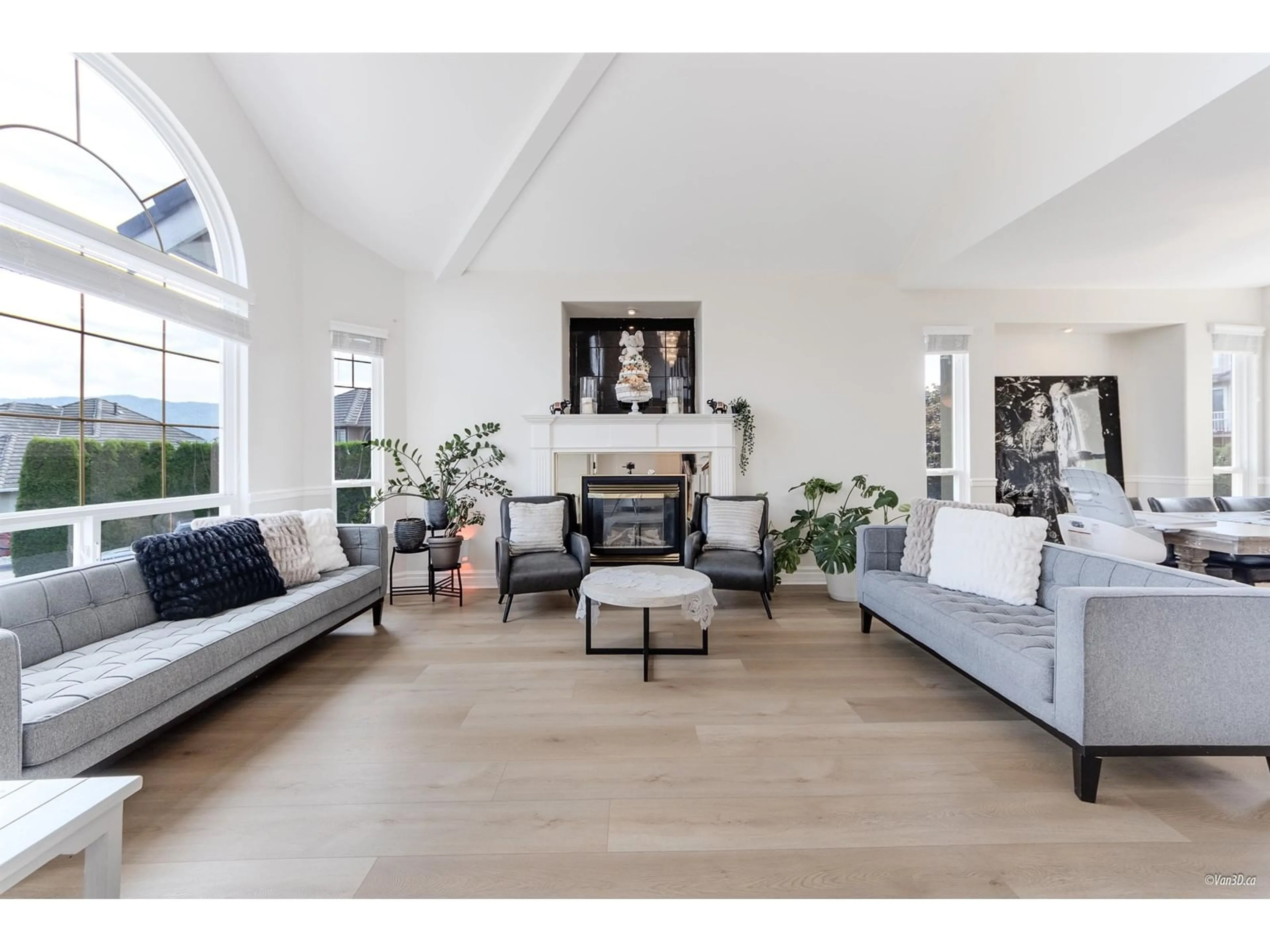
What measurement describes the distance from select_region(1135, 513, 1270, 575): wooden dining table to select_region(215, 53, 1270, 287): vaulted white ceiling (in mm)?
2003

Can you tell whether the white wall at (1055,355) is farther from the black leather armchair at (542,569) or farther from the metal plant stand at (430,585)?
the metal plant stand at (430,585)

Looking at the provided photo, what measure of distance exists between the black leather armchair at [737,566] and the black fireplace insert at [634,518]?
829 mm

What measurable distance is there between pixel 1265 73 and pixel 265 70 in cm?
498

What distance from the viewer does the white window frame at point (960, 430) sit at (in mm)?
5051

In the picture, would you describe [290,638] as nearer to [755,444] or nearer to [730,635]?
[730,635]

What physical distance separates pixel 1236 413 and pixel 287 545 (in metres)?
8.32

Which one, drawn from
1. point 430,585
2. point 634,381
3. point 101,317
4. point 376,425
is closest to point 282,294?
point 376,425

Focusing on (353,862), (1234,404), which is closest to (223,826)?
(353,862)

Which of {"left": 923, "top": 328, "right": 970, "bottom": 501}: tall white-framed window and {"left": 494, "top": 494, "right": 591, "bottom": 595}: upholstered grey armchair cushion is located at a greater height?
{"left": 923, "top": 328, "right": 970, "bottom": 501}: tall white-framed window

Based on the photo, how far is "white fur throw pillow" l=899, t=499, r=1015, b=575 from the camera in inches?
127

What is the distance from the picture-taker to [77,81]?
2.72 meters

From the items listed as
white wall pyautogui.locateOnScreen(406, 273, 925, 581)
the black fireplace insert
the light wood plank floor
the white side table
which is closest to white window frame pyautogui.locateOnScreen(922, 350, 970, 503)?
white wall pyautogui.locateOnScreen(406, 273, 925, 581)

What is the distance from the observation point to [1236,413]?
5.32m

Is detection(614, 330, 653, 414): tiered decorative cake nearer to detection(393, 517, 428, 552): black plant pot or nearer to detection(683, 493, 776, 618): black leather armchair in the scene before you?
detection(683, 493, 776, 618): black leather armchair
